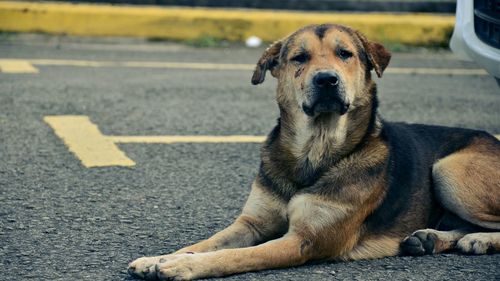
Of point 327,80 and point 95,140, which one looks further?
point 95,140

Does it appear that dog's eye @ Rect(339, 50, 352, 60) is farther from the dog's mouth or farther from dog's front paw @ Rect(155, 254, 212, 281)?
dog's front paw @ Rect(155, 254, 212, 281)

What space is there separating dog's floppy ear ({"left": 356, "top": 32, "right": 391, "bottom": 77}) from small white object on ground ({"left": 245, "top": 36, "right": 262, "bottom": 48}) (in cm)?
655

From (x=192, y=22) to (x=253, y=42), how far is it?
2.30ft

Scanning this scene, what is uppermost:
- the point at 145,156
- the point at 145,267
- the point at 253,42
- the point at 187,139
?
the point at 145,267

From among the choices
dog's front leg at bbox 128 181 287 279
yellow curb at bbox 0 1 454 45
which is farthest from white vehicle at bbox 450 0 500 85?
yellow curb at bbox 0 1 454 45

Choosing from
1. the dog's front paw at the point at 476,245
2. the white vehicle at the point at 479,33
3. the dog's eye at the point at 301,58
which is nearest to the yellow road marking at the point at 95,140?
the white vehicle at the point at 479,33

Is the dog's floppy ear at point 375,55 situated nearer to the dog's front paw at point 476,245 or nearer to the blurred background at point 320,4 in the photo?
the dog's front paw at point 476,245

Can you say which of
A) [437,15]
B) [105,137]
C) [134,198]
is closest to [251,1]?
[437,15]

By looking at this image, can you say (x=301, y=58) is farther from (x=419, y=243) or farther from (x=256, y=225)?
(x=419, y=243)

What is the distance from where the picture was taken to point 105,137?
655 cm

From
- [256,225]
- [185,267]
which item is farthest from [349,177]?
[185,267]

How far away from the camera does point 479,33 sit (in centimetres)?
589

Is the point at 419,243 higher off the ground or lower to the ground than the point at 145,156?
higher

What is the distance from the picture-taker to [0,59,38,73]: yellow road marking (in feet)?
28.8
